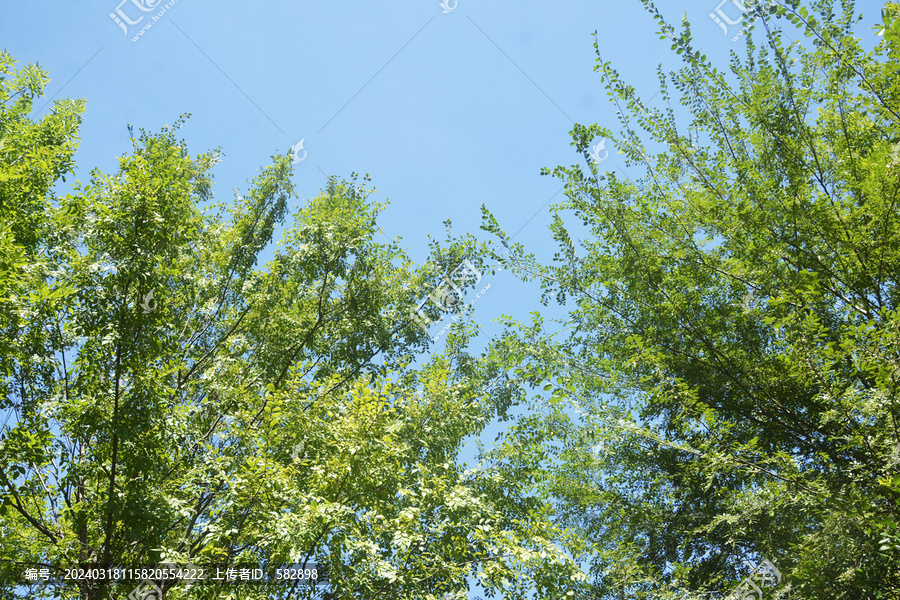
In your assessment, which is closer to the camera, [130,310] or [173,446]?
[130,310]

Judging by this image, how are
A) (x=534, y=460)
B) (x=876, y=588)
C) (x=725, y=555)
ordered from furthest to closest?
1. (x=534, y=460)
2. (x=725, y=555)
3. (x=876, y=588)

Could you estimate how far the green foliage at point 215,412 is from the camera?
6086 mm

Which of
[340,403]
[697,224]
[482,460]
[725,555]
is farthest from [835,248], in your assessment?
[340,403]

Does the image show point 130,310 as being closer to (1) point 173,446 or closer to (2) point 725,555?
(1) point 173,446

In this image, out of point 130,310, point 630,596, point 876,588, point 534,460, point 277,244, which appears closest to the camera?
point 876,588

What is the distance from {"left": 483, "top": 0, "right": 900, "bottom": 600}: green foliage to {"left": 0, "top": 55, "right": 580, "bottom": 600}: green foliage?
192 centimetres

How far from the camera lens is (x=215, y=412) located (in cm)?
945

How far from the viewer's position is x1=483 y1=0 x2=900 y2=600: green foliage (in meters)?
5.43

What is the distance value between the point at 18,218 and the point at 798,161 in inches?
406

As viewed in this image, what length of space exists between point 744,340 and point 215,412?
8691 millimetres

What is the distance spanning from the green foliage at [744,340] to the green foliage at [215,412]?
192cm

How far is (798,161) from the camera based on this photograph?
24.6 ft

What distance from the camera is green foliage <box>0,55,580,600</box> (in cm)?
609

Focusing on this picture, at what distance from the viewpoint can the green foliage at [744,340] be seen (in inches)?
214
